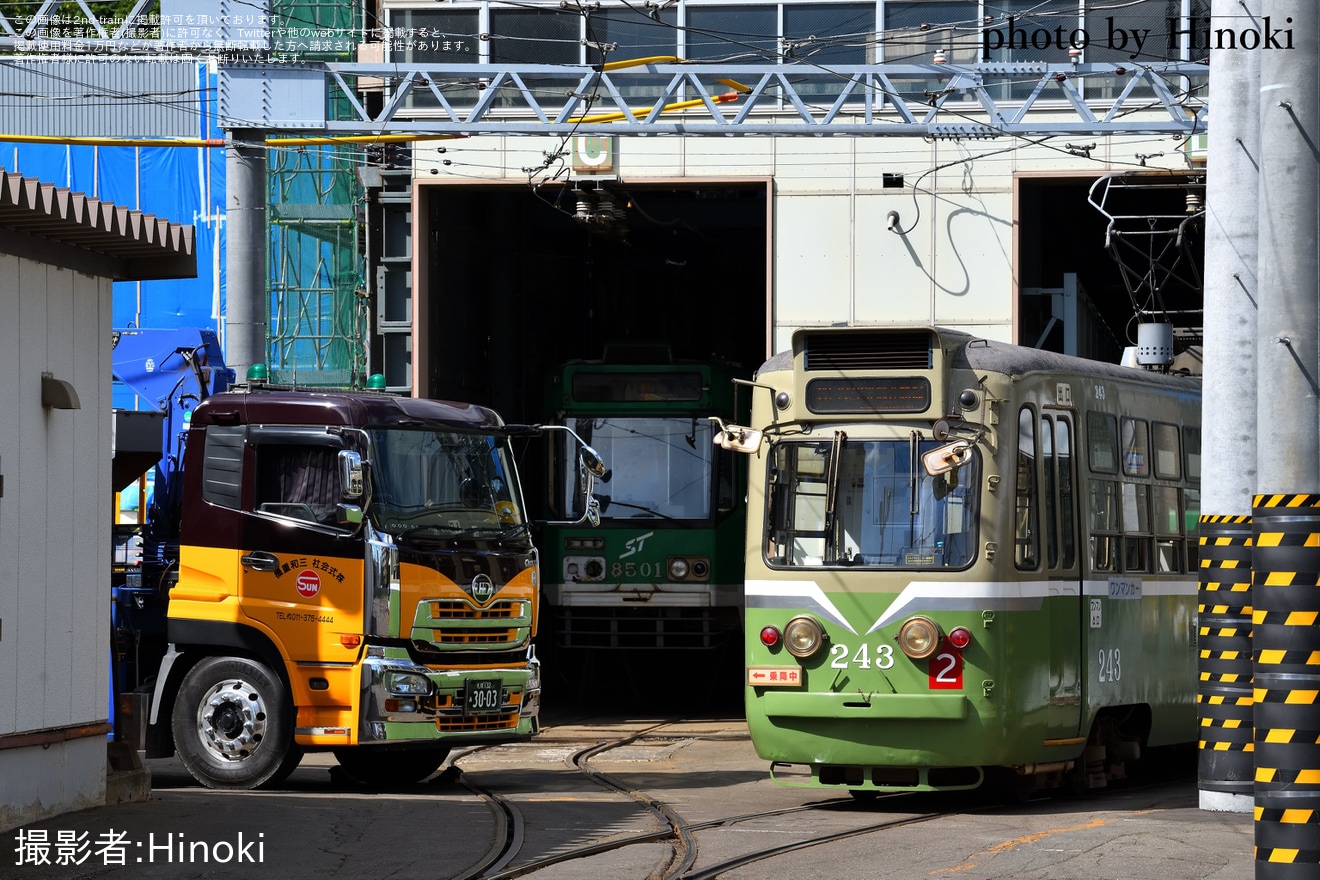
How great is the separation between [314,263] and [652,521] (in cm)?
1643

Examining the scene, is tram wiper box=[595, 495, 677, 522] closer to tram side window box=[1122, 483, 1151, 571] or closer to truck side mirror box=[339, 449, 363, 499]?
tram side window box=[1122, 483, 1151, 571]

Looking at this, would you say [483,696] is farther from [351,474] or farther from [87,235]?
[87,235]

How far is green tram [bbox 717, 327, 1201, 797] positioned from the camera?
12.9 meters

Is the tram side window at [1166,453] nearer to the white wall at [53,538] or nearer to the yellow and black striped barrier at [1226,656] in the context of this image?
the yellow and black striped barrier at [1226,656]

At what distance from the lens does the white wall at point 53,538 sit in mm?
11141

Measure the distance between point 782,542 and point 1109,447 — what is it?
9.94 feet

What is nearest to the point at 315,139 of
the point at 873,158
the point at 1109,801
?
the point at 873,158

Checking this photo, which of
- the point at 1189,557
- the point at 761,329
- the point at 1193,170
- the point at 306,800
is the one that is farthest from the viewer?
the point at 761,329

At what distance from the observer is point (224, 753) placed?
14.2 metres

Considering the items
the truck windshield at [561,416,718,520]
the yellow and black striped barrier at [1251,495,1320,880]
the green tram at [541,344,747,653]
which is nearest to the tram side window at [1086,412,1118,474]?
the yellow and black striped barrier at [1251,495,1320,880]

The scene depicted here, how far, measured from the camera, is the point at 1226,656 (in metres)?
12.6

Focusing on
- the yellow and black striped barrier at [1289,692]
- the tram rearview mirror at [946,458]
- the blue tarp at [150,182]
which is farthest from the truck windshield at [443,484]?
the blue tarp at [150,182]

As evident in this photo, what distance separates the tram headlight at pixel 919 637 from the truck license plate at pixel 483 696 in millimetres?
3222

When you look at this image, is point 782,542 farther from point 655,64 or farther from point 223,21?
point 223,21
